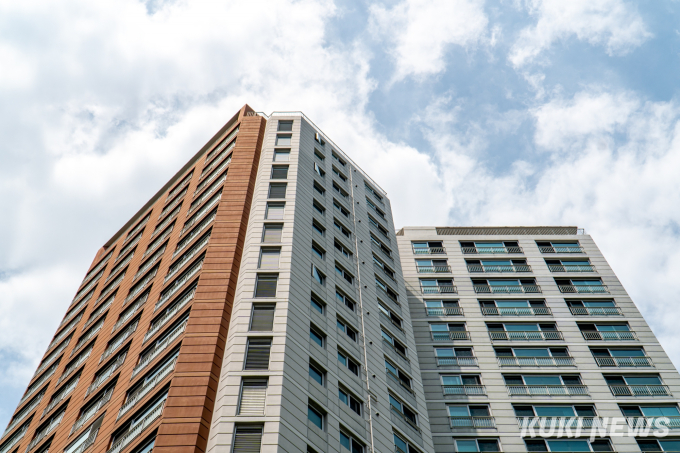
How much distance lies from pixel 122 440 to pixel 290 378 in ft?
29.7

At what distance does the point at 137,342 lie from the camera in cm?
4022

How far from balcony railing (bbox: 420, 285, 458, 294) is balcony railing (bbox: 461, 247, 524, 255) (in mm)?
5607

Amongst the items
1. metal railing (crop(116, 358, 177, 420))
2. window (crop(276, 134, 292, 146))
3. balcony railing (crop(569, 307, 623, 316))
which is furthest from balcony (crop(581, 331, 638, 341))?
metal railing (crop(116, 358, 177, 420))

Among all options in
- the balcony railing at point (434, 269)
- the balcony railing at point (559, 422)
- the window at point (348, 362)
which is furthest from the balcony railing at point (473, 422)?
the balcony railing at point (434, 269)

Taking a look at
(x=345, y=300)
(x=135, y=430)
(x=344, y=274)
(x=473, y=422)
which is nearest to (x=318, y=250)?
(x=344, y=274)

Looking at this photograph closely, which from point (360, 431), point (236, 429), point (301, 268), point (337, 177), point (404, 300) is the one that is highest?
point (337, 177)

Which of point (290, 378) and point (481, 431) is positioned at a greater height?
point (481, 431)

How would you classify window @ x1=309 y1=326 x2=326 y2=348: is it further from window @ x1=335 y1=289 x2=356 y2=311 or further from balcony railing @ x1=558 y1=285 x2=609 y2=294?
balcony railing @ x1=558 y1=285 x2=609 y2=294

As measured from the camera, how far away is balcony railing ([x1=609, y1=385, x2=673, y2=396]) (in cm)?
4722

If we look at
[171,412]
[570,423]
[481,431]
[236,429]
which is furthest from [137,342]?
[570,423]

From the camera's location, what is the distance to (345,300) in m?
41.6

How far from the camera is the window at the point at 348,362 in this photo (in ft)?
120

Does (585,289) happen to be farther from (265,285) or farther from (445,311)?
(265,285)

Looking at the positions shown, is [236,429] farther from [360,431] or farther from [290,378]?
[360,431]
